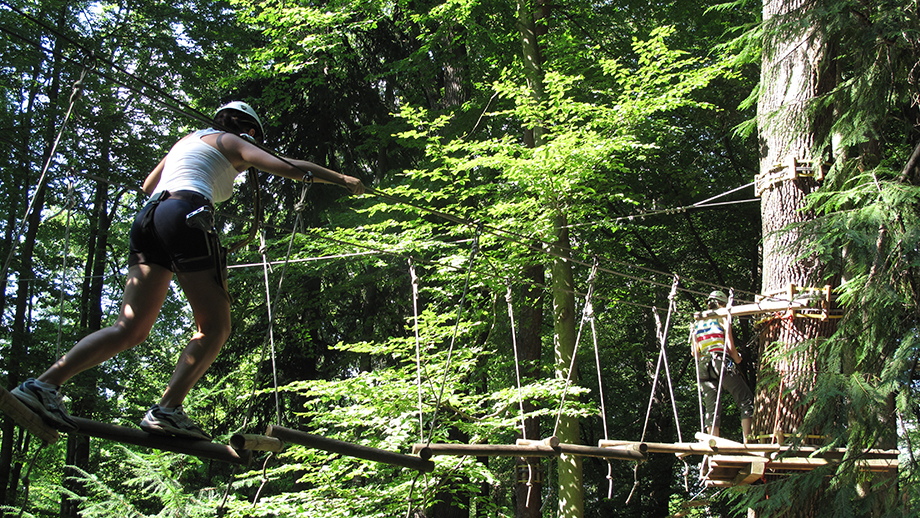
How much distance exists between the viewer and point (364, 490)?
5.43 m

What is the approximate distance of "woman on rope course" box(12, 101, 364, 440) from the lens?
1899mm

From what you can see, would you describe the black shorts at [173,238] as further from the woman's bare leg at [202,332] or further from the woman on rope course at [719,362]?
the woman on rope course at [719,362]

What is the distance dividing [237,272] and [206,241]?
23.6ft

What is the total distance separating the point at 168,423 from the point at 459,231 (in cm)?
326

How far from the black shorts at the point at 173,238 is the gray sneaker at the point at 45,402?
0.41 m

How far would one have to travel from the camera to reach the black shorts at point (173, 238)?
6.46ft

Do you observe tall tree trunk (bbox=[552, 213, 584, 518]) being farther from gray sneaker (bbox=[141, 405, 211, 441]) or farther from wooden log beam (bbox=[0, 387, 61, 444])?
wooden log beam (bbox=[0, 387, 61, 444])

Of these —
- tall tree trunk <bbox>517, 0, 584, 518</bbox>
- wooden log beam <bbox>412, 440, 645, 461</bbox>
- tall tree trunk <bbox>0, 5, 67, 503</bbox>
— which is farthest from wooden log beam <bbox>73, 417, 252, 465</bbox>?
tall tree trunk <bbox>0, 5, 67, 503</bbox>

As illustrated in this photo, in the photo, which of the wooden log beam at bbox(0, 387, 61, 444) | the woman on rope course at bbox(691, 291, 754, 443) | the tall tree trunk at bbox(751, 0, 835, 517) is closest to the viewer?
the wooden log beam at bbox(0, 387, 61, 444)

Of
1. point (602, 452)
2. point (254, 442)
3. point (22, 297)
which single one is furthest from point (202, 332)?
point (22, 297)

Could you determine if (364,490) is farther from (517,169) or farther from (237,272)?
(237,272)

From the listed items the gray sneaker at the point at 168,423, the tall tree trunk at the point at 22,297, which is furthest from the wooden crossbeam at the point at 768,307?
the tall tree trunk at the point at 22,297

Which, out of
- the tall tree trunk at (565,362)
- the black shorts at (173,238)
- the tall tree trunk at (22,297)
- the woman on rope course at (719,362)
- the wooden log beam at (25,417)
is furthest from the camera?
the tall tree trunk at (22,297)

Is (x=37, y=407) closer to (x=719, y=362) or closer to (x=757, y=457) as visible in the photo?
(x=757, y=457)
